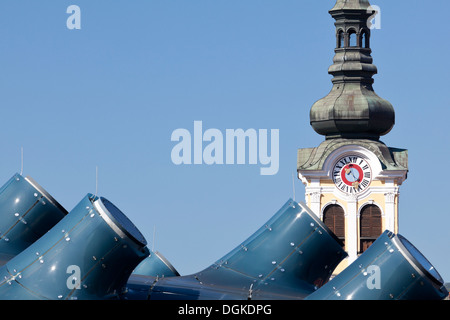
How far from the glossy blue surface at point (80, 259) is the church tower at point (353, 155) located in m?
71.1

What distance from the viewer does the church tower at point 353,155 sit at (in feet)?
317

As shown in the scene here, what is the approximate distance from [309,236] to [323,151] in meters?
68.1

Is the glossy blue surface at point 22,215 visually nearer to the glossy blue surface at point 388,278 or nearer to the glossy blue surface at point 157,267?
the glossy blue surface at point 157,267

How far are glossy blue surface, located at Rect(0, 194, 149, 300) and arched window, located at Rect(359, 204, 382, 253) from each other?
73618mm

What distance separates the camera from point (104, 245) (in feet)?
77.3

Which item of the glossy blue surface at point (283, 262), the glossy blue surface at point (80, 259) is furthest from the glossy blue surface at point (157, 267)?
the glossy blue surface at point (80, 259)

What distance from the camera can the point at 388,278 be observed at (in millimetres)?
22188

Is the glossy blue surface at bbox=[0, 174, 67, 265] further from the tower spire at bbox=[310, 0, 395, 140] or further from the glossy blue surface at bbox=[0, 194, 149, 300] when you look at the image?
the tower spire at bbox=[310, 0, 395, 140]

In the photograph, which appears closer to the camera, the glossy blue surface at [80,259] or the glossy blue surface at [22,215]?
the glossy blue surface at [80,259]

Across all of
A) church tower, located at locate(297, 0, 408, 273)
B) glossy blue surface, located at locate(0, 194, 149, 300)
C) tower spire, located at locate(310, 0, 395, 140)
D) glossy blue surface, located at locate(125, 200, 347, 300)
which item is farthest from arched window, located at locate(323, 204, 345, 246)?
glossy blue surface, located at locate(0, 194, 149, 300)

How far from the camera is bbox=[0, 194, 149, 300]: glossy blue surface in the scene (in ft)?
77.3

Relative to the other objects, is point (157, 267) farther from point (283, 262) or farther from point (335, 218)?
point (335, 218)

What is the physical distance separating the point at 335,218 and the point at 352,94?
26.2 feet
